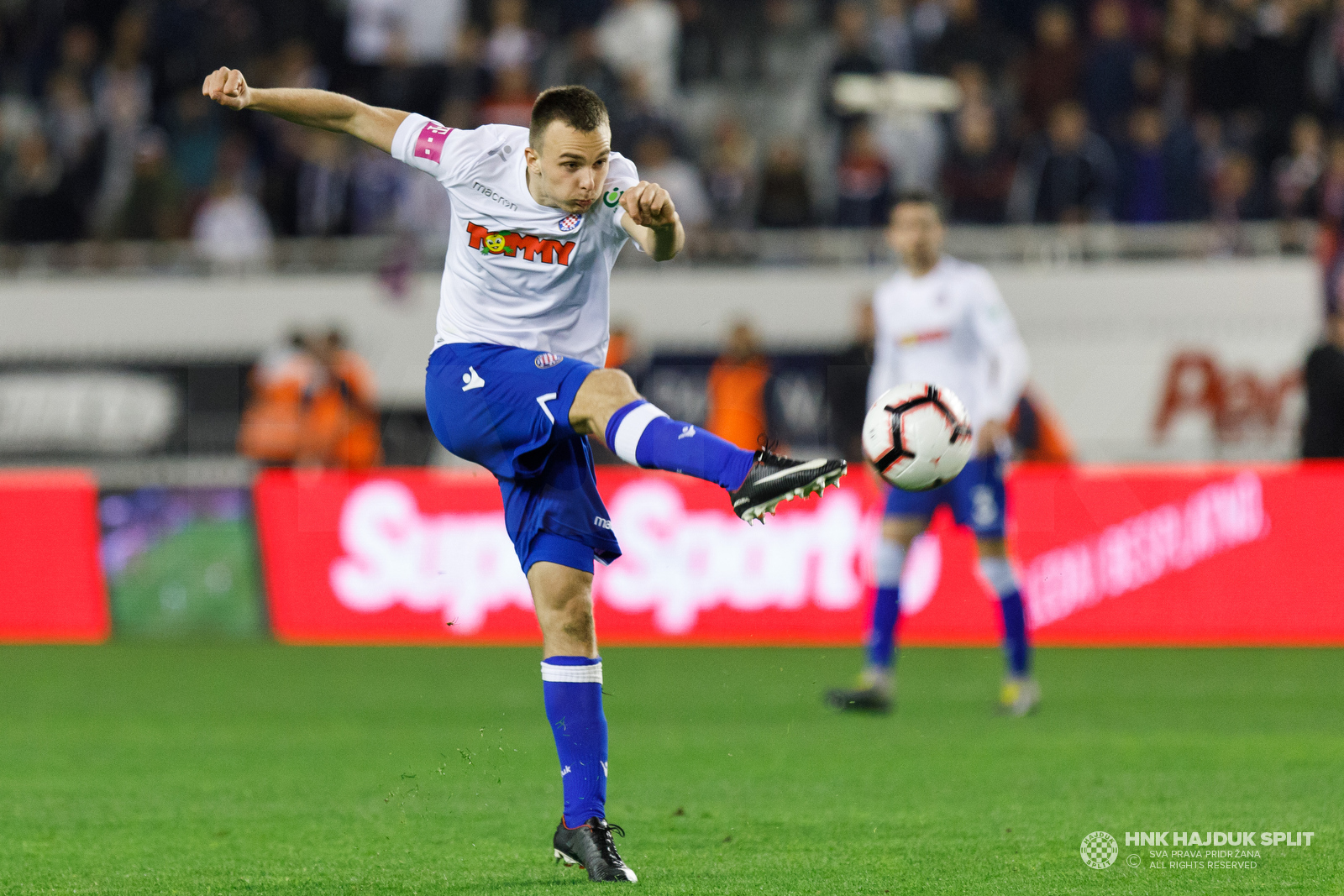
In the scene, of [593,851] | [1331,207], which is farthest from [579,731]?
[1331,207]

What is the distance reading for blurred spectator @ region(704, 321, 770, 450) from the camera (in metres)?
14.2

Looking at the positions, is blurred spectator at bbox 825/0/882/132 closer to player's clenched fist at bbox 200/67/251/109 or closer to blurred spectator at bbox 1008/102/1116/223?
blurred spectator at bbox 1008/102/1116/223

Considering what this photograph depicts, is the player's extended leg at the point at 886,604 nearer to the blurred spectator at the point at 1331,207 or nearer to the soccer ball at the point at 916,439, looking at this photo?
the soccer ball at the point at 916,439

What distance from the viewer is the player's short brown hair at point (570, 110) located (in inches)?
206

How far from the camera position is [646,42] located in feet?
57.9

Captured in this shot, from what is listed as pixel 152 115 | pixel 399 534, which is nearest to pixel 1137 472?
pixel 399 534

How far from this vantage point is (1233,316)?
15.4m

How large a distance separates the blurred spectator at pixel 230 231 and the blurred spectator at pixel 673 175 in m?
3.62

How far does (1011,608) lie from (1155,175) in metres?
7.77

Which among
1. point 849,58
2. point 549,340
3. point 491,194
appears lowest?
point 549,340

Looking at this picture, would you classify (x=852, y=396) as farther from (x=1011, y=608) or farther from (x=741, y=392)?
(x=1011, y=608)

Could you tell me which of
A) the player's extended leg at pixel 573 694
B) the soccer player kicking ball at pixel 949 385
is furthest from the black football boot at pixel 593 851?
the soccer player kicking ball at pixel 949 385

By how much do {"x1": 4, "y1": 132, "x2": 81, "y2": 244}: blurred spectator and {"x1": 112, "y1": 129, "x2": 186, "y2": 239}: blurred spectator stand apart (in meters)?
0.49

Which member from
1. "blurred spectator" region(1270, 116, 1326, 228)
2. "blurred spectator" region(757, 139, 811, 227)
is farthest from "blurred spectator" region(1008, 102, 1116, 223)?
"blurred spectator" region(757, 139, 811, 227)
